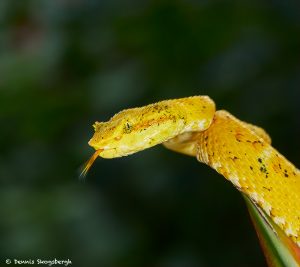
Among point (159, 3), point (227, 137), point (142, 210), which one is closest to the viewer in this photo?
point (227, 137)

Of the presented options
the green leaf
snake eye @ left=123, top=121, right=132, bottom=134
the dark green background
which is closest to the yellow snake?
snake eye @ left=123, top=121, right=132, bottom=134

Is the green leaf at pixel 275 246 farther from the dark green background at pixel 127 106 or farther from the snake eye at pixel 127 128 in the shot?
the dark green background at pixel 127 106

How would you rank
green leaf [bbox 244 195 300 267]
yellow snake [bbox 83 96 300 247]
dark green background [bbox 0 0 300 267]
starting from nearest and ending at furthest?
green leaf [bbox 244 195 300 267] < yellow snake [bbox 83 96 300 247] < dark green background [bbox 0 0 300 267]

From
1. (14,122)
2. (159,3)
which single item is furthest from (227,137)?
(14,122)

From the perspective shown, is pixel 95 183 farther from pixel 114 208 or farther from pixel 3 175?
pixel 3 175

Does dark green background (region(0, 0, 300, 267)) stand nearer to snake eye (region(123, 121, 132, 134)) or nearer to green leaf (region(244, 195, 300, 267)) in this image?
snake eye (region(123, 121, 132, 134))
